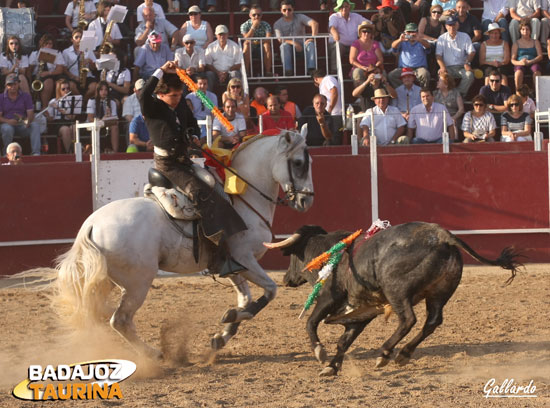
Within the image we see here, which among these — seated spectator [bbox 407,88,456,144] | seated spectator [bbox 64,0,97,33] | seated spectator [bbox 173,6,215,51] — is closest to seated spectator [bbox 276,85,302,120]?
seated spectator [bbox 407,88,456,144]

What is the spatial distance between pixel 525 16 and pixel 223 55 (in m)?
5.13

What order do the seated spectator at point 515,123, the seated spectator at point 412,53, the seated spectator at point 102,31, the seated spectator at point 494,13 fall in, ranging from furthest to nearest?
the seated spectator at point 494,13
the seated spectator at point 102,31
the seated spectator at point 412,53
the seated spectator at point 515,123

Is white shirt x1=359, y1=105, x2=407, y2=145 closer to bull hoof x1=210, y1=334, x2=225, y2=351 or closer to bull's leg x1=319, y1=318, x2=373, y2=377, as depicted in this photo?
bull hoof x1=210, y1=334, x2=225, y2=351

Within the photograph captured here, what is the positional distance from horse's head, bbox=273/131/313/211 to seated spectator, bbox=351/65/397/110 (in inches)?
269

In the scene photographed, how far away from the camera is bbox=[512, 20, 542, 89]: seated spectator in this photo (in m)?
15.4

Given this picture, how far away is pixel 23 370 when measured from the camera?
259 inches

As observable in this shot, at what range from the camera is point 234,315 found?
6.88 metres

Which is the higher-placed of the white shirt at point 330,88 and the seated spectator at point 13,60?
the seated spectator at point 13,60

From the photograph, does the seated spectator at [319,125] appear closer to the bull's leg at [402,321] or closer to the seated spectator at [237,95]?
the seated spectator at [237,95]

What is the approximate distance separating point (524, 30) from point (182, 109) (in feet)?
32.2

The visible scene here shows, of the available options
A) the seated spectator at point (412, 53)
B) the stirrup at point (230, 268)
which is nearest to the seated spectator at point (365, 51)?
the seated spectator at point (412, 53)

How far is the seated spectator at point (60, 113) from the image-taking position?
13406mm

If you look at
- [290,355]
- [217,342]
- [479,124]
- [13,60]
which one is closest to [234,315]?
[217,342]

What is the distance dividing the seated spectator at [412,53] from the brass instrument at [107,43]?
165 inches
